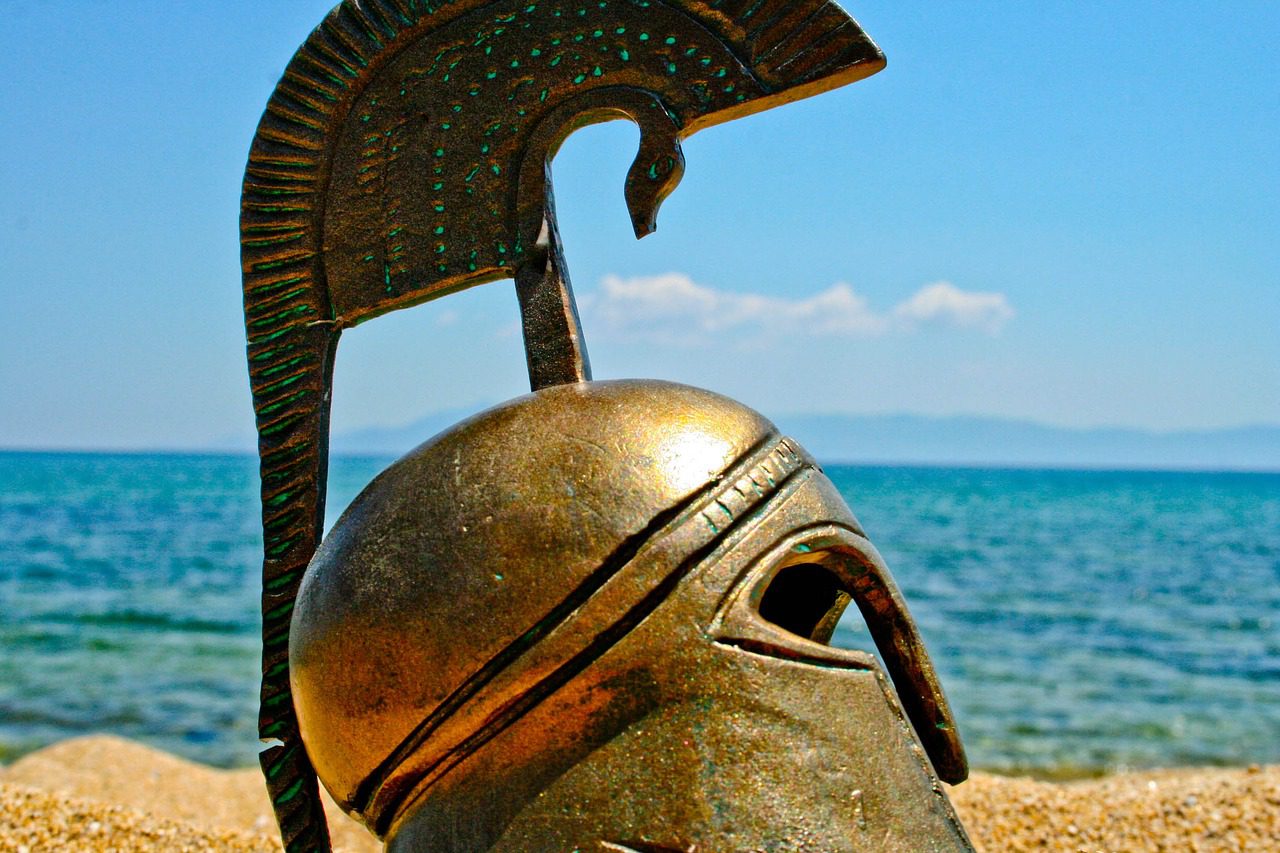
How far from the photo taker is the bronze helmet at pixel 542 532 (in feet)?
7.00

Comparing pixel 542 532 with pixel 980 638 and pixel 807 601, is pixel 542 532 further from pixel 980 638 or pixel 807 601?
pixel 980 638

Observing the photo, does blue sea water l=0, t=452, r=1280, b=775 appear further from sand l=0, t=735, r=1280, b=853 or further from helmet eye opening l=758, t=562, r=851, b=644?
helmet eye opening l=758, t=562, r=851, b=644

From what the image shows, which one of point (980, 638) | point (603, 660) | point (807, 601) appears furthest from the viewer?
point (980, 638)

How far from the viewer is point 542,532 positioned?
2217 millimetres

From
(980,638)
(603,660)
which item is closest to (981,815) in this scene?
(603,660)

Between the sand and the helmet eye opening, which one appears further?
the sand

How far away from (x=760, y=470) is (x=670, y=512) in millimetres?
227

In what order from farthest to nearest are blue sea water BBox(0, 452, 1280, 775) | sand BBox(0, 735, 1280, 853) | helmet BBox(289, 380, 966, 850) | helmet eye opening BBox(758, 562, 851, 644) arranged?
1. blue sea water BBox(0, 452, 1280, 775)
2. sand BBox(0, 735, 1280, 853)
3. helmet eye opening BBox(758, 562, 851, 644)
4. helmet BBox(289, 380, 966, 850)

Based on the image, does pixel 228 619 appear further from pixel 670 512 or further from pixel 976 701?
pixel 670 512

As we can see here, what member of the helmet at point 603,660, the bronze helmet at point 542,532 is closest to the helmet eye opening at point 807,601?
the bronze helmet at point 542,532

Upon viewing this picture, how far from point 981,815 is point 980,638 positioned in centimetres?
933

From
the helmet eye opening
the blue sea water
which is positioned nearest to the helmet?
the helmet eye opening

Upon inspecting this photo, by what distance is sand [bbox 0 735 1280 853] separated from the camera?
176 inches

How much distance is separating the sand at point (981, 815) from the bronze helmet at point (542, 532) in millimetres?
2102
